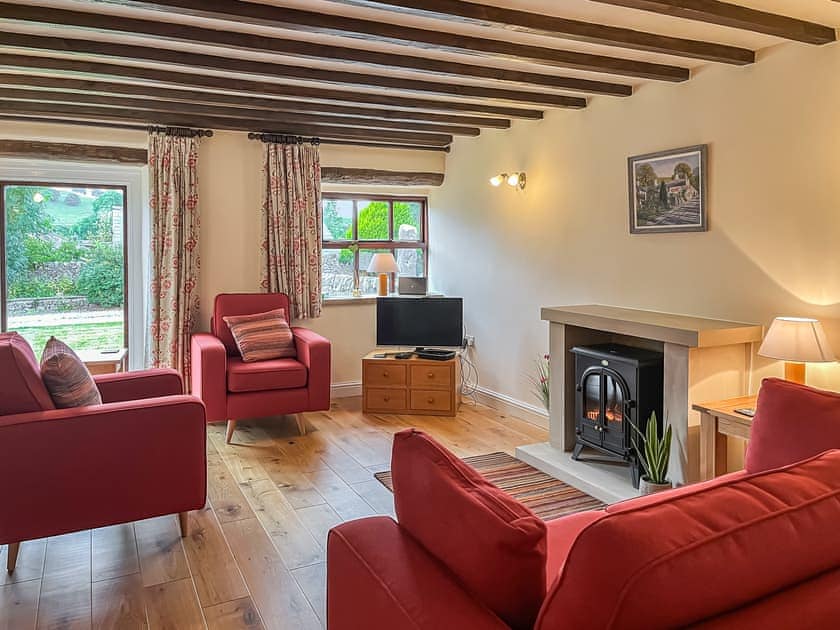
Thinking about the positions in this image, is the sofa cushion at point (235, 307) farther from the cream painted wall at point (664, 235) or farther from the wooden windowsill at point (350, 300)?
the cream painted wall at point (664, 235)

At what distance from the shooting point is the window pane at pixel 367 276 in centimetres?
635

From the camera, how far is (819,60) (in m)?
3.09

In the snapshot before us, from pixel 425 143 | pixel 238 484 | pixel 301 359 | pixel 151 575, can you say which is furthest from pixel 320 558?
pixel 425 143

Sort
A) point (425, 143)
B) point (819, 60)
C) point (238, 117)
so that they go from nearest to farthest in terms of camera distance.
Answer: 1. point (819, 60)
2. point (238, 117)
3. point (425, 143)

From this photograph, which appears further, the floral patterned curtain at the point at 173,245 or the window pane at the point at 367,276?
the window pane at the point at 367,276

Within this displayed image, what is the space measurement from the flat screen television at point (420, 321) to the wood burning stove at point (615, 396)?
5.16ft

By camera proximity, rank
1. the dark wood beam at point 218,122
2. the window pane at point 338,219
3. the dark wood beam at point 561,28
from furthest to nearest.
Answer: the window pane at point 338,219 → the dark wood beam at point 218,122 → the dark wood beam at point 561,28

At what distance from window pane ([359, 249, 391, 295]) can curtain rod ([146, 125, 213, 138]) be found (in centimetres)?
179

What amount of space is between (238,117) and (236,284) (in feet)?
4.69

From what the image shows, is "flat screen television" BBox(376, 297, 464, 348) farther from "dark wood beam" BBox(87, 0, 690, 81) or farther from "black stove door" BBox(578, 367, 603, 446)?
"dark wood beam" BBox(87, 0, 690, 81)

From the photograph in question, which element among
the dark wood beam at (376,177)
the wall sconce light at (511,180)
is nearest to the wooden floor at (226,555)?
the wall sconce light at (511,180)

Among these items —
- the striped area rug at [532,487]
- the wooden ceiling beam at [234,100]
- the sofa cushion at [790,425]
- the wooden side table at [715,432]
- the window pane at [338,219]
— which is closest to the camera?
the sofa cushion at [790,425]

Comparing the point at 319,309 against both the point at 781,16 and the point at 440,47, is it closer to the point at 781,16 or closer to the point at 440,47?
the point at 440,47

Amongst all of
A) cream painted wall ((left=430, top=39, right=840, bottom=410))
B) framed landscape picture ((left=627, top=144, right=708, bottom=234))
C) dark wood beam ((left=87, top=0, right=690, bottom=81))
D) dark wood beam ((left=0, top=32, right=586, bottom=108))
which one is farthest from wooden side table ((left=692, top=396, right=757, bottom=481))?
dark wood beam ((left=0, top=32, right=586, bottom=108))
